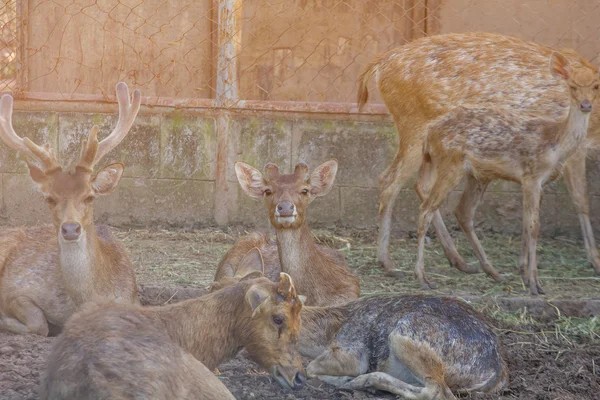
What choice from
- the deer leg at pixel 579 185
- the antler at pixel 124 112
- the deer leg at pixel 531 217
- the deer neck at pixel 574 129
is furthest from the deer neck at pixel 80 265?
the deer leg at pixel 579 185

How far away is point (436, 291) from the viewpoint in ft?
22.7

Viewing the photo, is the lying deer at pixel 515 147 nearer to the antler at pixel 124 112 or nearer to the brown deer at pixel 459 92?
the brown deer at pixel 459 92

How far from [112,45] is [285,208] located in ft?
17.9

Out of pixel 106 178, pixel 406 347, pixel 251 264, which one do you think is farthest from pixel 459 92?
pixel 406 347

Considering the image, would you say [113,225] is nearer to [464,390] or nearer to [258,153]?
[258,153]

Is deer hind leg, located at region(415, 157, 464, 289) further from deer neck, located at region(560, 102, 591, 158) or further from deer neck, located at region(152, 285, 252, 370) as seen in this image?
deer neck, located at region(152, 285, 252, 370)

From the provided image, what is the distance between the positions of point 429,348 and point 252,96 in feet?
22.9

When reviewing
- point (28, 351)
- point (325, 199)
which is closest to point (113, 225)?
point (325, 199)

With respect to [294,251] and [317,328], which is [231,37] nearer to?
[294,251]

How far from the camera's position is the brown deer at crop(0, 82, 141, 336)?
5480 mm

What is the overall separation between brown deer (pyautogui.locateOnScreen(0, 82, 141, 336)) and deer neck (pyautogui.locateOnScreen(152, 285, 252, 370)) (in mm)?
959

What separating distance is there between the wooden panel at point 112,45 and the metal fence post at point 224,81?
1.46m

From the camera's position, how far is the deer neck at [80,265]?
18.2 ft

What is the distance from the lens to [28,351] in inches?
209
